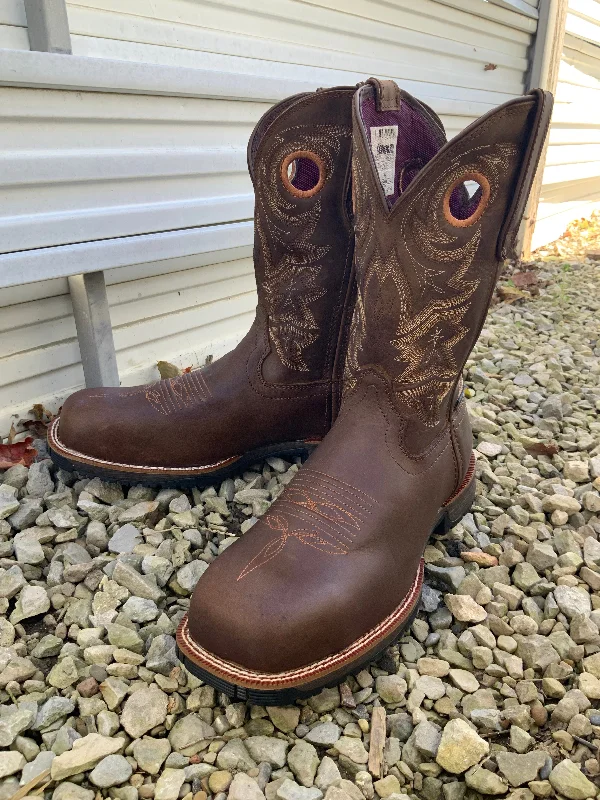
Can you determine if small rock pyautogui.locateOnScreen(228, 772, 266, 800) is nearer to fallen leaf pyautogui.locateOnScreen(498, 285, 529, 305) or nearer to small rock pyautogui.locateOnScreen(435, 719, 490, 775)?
small rock pyautogui.locateOnScreen(435, 719, 490, 775)

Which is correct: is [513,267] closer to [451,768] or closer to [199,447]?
[199,447]

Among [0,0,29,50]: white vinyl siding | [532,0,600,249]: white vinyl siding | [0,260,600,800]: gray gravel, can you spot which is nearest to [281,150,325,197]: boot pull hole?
[0,260,600,800]: gray gravel

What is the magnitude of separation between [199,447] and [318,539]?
532 mm

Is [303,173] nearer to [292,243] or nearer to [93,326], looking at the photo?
[292,243]

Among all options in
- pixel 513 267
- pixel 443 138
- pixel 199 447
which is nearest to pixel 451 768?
pixel 199 447

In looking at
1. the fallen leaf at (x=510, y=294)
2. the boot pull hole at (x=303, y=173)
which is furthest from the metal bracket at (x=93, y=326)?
the fallen leaf at (x=510, y=294)

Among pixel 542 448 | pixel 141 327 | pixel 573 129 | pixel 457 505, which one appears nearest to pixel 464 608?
pixel 457 505

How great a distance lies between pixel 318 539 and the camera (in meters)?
1.06

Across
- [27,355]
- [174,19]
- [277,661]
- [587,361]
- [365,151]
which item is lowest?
[587,361]

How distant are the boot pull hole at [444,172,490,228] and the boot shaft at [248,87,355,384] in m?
0.27

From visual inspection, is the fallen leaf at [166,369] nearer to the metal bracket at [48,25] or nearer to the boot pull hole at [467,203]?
the metal bracket at [48,25]

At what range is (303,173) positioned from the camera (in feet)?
4.31

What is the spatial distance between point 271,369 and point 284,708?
715 millimetres

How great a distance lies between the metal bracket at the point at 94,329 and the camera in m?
1.86
